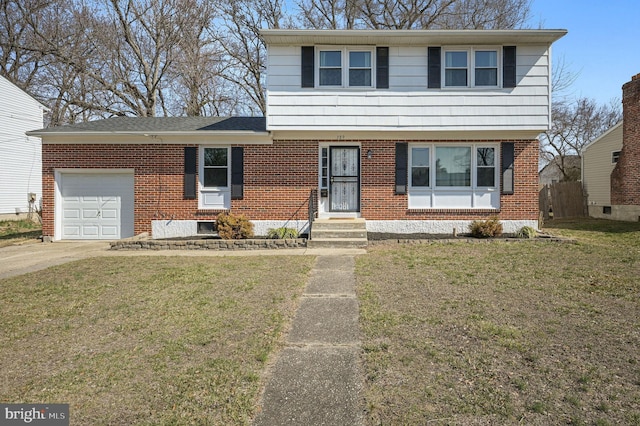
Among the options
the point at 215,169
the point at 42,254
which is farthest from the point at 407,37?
the point at 42,254

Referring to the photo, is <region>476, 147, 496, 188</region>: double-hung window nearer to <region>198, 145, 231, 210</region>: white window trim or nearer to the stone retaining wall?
the stone retaining wall

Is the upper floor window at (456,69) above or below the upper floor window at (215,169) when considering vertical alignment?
above

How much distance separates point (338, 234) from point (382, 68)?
5.20 m

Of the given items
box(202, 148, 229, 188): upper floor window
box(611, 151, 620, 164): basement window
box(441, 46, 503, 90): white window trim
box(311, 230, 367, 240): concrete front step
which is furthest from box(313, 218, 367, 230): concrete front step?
box(611, 151, 620, 164): basement window

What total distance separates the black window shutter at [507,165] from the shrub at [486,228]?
1.30 metres

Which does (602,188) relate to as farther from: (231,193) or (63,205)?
(63,205)

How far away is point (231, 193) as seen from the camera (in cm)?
1225

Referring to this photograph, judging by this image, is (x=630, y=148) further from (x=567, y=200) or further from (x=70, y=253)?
(x=70, y=253)

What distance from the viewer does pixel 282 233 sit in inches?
452

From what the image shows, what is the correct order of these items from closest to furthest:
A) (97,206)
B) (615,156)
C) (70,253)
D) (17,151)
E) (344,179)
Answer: (70,253), (344,179), (97,206), (615,156), (17,151)

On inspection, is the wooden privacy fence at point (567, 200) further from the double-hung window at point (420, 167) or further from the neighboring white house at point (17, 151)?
the neighboring white house at point (17, 151)

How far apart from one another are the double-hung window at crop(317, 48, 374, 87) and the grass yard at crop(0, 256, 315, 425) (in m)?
6.88

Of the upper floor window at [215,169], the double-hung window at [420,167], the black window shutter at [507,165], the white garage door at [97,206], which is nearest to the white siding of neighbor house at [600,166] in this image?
the black window shutter at [507,165]

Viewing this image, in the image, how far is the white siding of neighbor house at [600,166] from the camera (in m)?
17.8
